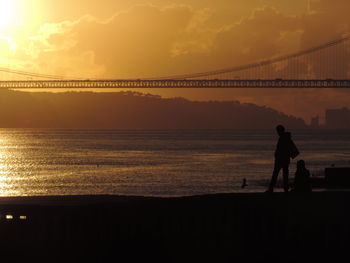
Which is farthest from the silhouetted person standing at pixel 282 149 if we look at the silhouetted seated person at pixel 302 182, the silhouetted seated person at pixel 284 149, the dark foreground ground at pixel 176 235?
the dark foreground ground at pixel 176 235

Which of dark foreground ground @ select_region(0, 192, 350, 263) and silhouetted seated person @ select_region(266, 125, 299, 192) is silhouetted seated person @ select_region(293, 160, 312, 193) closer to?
silhouetted seated person @ select_region(266, 125, 299, 192)

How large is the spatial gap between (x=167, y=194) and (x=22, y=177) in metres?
18.5

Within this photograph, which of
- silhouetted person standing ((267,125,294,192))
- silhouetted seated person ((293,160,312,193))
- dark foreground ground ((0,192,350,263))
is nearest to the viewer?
dark foreground ground ((0,192,350,263))

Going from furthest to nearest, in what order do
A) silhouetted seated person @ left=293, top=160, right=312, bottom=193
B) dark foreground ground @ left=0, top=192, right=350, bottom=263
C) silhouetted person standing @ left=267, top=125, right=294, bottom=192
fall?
silhouetted person standing @ left=267, top=125, right=294, bottom=192, silhouetted seated person @ left=293, top=160, right=312, bottom=193, dark foreground ground @ left=0, top=192, right=350, bottom=263

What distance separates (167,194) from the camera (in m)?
40.2

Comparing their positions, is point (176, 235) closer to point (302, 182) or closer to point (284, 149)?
point (302, 182)

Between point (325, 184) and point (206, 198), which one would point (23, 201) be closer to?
point (206, 198)

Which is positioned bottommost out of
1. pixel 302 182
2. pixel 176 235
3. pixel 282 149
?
pixel 176 235

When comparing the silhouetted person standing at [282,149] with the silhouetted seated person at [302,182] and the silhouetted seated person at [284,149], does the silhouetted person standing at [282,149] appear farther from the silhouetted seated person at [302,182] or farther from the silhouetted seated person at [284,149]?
the silhouetted seated person at [302,182]

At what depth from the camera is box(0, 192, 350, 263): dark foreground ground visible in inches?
407

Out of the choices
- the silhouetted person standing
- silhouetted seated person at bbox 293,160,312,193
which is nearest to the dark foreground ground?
silhouetted seated person at bbox 293,160,312,193

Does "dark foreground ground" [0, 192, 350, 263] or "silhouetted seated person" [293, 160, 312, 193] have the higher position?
"silhouetted seated person" [293, 160, 312, 193]

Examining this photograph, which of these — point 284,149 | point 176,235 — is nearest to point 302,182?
point 284,149

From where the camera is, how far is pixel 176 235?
10562 mm
